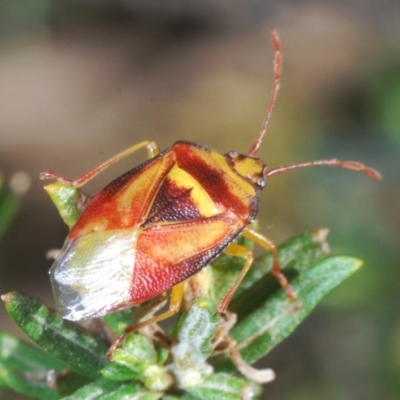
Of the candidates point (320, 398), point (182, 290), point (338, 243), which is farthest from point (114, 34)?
point (182, 290)

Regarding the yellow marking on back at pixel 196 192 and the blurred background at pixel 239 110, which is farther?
the blurred background at pixel 239 110

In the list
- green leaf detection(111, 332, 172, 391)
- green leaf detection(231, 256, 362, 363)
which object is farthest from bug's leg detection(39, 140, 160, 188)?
green leaf detection(231, 256, 362, 363)

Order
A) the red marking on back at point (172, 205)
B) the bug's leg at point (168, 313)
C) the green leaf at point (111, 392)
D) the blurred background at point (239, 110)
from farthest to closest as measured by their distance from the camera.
Answer: the blurred background at point (239, 110)
the red marking on back at point (172, 205)
the bug's leg at point (168, 313)
the green leaf at point (111, 392)

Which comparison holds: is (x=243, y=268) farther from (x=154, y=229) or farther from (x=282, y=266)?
(x=154, y=229)

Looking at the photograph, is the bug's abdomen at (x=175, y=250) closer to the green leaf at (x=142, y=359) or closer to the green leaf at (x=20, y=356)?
the green leaf at (x=142, y=359)

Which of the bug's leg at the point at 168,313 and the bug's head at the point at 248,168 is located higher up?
the bug's head at the point at 248,168

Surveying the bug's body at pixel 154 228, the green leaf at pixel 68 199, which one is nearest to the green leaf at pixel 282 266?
the bug's body at pixel 154 228
